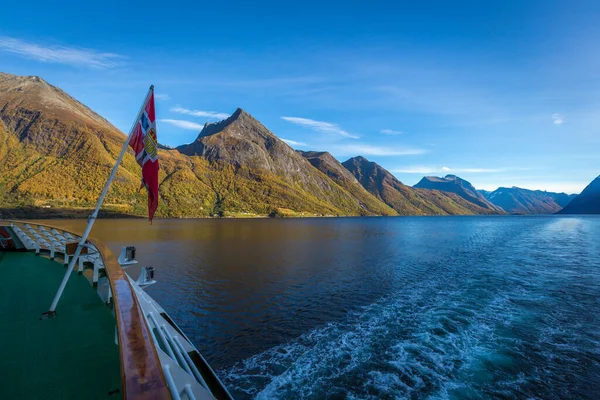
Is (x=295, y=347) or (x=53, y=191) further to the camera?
(x=53, y=191)

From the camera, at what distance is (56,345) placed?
259 inches

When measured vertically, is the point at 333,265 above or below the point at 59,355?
below

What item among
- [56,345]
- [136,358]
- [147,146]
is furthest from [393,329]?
[136,358]

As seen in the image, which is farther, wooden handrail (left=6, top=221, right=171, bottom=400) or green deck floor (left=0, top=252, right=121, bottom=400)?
green deck floor (left=0, top=252, right=121, bottom=400)

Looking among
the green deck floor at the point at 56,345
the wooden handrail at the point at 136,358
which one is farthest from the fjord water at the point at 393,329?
the wooden handrail at the point at 136,358

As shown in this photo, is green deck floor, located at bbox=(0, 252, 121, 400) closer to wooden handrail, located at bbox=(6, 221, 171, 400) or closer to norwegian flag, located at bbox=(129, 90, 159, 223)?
wooden handrail, located at bbox=(6, 221, 171, 400)

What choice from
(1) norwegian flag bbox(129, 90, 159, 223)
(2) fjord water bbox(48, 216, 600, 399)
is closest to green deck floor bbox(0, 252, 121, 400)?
(1) norwegian flag bbox(129, 90, 159, 223)

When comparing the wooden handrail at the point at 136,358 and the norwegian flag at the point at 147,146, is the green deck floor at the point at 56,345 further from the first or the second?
the norwegian flag at the point at 147,146

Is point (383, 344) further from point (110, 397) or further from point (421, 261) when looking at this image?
point (421, 261)

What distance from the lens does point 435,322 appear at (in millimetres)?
17672

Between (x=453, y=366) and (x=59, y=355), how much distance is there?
14.5m

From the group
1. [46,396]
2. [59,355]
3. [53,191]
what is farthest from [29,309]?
[53,191]

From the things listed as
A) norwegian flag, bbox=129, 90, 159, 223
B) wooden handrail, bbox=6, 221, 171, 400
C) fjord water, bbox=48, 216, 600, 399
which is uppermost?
norwegian flag, bbox=129, 90, 159, 223

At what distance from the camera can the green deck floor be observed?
5.12 m
